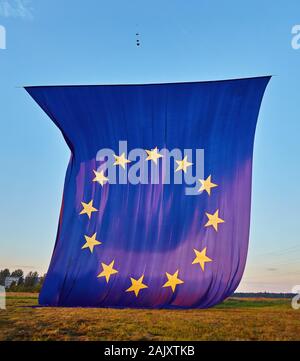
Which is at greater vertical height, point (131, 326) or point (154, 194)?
point (154, 194)

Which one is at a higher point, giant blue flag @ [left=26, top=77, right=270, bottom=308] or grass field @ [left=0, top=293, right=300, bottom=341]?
giant blue flag @ [left=26, top=77, right=270, bottom=308]

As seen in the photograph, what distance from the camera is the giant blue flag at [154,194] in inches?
512

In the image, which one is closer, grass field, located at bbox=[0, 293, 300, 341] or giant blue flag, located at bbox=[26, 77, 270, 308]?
giant blue flag, located at bbox=[26, 77, 270, 308]

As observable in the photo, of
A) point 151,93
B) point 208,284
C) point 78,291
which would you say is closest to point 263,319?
point 208,284

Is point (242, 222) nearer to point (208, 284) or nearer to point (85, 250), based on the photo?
point (208, 284)

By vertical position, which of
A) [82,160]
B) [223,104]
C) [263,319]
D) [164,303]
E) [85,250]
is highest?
[223,104]

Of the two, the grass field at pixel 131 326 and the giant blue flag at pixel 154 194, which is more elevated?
the giant blue flag at pixel 154 194

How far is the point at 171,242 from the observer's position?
1326 centimetres

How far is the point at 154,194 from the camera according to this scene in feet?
44.7

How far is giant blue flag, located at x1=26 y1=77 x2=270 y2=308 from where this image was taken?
1302 cm

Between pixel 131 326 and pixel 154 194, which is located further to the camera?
pixel 131 326
